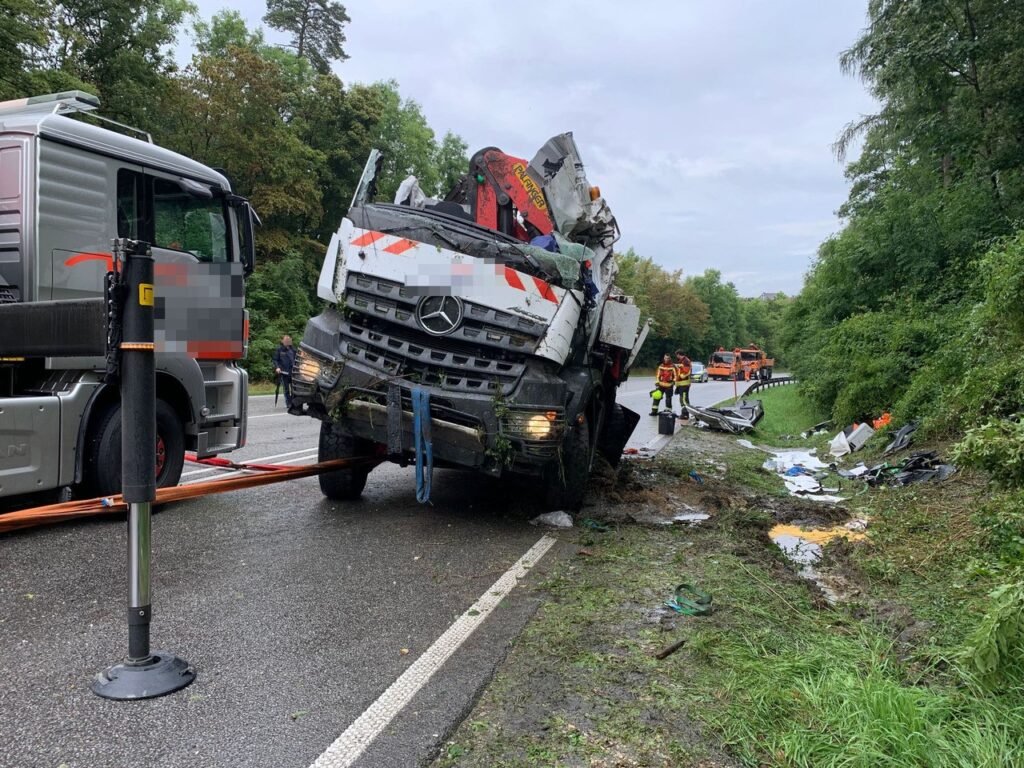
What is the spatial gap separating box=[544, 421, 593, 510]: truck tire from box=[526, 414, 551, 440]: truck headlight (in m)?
0.46

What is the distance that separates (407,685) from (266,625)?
940 millimetres

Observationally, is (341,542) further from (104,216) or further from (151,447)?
(104,216)

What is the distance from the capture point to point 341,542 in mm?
4949

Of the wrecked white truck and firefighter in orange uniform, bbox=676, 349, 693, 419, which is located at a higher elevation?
the wrecked white truck

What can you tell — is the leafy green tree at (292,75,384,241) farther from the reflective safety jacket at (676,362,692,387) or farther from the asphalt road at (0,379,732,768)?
the asphalt road at (0,379,732,768)

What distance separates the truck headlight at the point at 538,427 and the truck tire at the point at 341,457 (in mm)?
1689

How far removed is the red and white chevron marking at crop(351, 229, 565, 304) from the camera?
16.3 feet

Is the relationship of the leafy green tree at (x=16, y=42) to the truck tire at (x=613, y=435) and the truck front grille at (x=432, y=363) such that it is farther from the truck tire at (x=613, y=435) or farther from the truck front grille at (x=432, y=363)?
the truck tire at (x=613, y=435)

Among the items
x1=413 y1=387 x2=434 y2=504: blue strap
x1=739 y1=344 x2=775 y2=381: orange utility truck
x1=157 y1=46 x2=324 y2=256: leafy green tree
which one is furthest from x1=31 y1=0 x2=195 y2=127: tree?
x1=739 y1=344 x2=775 y2=381: orange utility truck

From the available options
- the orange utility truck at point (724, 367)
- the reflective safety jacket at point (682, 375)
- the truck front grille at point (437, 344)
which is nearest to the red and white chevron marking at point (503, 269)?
the truck front grille at point (437, 344)

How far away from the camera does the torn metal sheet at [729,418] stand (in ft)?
46.6

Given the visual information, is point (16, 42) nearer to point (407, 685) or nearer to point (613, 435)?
point (613, 435)

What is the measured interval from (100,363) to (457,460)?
2564 mm

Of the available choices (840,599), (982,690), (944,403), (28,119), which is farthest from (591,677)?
(944,403)
